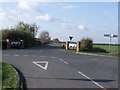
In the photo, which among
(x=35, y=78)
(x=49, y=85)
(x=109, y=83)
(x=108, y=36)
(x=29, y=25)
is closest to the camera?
(x=49, y=85)

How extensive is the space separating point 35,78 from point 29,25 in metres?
88.3

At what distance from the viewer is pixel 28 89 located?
12852 mm

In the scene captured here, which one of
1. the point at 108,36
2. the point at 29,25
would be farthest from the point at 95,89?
the point at 29,25

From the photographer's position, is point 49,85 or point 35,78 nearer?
point 49,85

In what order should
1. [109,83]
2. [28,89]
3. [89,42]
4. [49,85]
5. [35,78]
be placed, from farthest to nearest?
[89,42]
[35,78]
[109,83]
[49,85]
[28,89]

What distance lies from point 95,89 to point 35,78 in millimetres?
3998

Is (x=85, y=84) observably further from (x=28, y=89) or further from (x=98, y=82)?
(x=28, y=89)

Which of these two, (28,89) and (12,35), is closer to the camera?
(28,89)

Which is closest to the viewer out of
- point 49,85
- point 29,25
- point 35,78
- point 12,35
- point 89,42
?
point 49,85

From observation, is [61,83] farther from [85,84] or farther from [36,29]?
[36,29]

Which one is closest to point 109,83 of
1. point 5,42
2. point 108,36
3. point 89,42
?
point 108,36

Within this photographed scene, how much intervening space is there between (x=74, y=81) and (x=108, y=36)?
35.5 meters

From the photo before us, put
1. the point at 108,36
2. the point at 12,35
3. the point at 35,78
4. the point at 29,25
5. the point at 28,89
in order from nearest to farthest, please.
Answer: the point at 28,89 < the point at 35,78 < the point at 108,36 < the point at 12,35 < the point at 29,25

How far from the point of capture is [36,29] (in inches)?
4193
